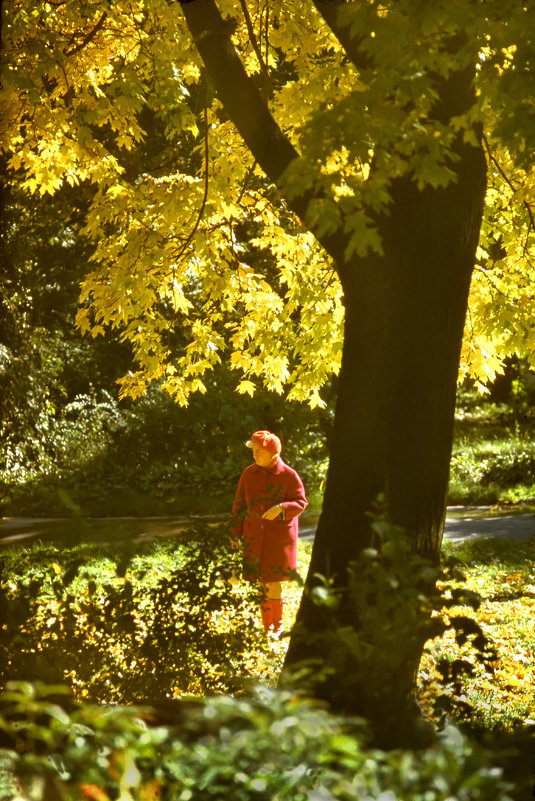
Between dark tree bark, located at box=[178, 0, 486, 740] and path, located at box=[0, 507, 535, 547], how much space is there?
23.0ft

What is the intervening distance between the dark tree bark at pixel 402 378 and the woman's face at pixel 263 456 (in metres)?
2.25

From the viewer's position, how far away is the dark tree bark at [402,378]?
4.89m

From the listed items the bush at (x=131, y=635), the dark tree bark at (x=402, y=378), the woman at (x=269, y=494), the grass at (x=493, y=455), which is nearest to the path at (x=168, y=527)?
the grass at (x=493, y=455)

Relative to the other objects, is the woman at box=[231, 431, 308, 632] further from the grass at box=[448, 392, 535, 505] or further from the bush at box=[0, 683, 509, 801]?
the grass at box=[448, 392, 535, 505]

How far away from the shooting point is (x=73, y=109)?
842 cm

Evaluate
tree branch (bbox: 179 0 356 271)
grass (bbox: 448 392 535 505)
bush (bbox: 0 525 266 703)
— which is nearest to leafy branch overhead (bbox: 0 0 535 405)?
tree branch (bbox: 179 0 356 271)

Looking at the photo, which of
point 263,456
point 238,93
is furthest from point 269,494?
point 238,93

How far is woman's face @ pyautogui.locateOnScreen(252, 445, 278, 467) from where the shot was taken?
7336mm

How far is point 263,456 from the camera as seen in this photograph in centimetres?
738

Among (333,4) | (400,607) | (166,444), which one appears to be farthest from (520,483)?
(400,607)

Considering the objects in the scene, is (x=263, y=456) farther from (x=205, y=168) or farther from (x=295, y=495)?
(x=205, y=168)

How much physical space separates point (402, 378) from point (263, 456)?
2.62 meters

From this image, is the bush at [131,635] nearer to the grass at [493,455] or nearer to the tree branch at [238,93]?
the tree branch at [238,93]

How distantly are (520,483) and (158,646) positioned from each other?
12.0 meters
